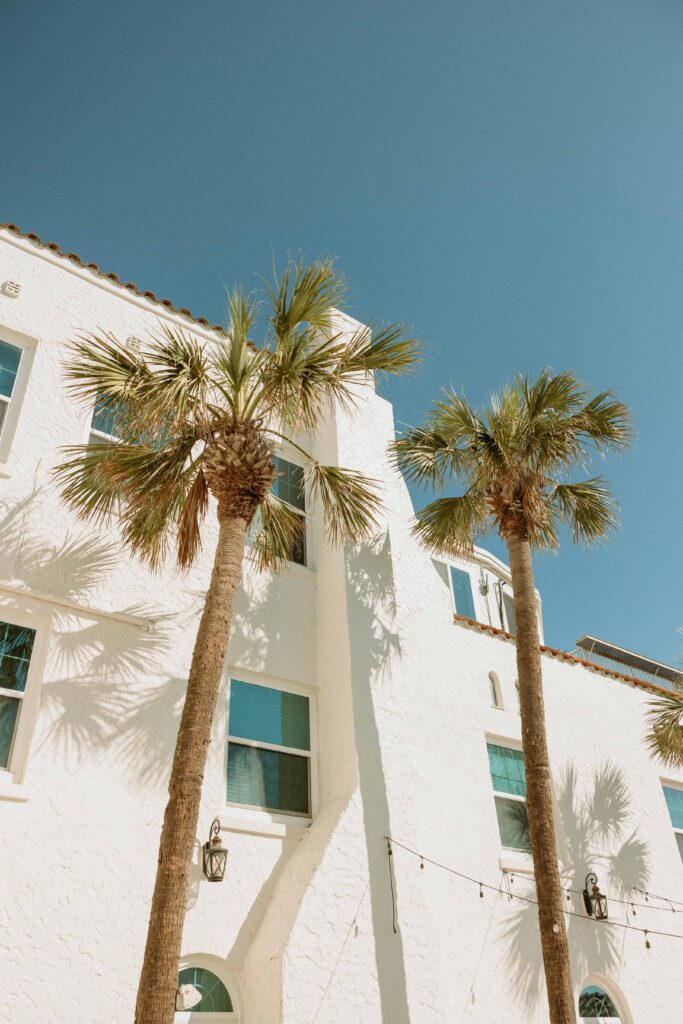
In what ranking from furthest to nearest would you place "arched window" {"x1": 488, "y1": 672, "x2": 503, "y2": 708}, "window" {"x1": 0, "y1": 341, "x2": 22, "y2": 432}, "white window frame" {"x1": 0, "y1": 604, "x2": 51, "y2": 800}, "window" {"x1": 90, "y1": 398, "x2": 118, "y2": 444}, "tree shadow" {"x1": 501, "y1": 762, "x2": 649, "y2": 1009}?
"arched window" {"x1": 488, "y1": 672, "x2": 503, "y2": 708} → "tree shadow" {"x1": 501, "y1": 762, "x2": 649, "y2": 1009} → "window" {"x1": 90, "y1": 398, "x2": 118, "y2": 444} → "window" {"x1": 0, "y1": 341, "x2": 22, "y2": 432} → "white window frame" {"x1": 0, "y1": 604, "x2": 51, "y2": 800}

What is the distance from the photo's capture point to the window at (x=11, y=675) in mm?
7945

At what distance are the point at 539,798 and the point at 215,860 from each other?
367 cm

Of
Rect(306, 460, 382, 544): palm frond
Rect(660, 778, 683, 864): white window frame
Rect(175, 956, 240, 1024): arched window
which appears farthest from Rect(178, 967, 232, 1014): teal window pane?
Rect(660, 778, 683, 864): white window frame

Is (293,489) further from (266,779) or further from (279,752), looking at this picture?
(266,779)

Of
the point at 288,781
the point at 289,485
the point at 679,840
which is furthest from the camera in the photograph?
the point at 679,840

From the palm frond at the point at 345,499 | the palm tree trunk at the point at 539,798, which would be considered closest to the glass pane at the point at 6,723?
the palm frond at the point at 345,499

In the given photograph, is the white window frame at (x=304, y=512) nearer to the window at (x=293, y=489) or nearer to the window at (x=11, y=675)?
the window at (x=293, y=489)

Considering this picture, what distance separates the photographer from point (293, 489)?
12.4 metres

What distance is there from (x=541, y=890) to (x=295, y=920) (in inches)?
106

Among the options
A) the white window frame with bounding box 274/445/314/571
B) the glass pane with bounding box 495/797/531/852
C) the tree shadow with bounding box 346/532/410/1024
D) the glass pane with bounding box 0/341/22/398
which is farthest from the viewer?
the glass pane with bounding box 495/797/531/852

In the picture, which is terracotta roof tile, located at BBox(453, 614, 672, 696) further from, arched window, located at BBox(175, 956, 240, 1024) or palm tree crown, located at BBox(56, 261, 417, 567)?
arched window, located at BBox(175, 956, 240, 1024)

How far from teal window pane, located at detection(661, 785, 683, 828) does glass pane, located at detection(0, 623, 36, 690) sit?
38.3ft

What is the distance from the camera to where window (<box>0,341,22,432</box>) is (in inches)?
387

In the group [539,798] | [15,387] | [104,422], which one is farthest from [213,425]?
[539,798]
